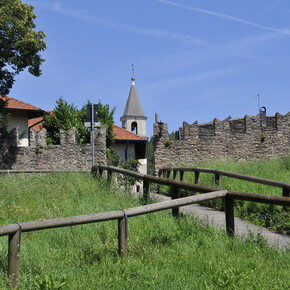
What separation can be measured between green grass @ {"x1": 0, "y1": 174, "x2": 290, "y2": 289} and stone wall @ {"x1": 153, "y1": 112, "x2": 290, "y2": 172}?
51.1ft

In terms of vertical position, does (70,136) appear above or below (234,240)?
above

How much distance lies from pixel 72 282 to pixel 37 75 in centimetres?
2025

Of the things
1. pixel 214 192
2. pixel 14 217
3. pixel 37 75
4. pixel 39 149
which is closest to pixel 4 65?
pixel 37 75

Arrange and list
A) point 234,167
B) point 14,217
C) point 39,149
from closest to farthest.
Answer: point 14,217 < point 234,167 < point 39,149

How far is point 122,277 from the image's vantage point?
4359 millimetres

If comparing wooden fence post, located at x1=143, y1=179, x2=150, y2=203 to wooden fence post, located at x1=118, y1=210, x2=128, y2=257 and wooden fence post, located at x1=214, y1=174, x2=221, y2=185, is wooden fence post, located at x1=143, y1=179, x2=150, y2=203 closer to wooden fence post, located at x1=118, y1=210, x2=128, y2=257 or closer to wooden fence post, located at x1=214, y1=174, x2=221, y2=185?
wooden fence post, located at x1=118, y1=210, x2=128, y2=257

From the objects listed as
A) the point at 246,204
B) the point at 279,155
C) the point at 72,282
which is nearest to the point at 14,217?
the point at 72,282

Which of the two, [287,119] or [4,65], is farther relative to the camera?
[287,119]

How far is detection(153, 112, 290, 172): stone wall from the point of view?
877 inches

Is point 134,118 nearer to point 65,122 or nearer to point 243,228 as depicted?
point 65,122

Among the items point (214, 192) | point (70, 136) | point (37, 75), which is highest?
point (37, 75)

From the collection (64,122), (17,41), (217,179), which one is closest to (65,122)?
(64,122)

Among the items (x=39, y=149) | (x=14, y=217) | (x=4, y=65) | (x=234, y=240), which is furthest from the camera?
(x=39, y=149)

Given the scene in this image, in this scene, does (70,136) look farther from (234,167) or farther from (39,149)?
(234,167)
